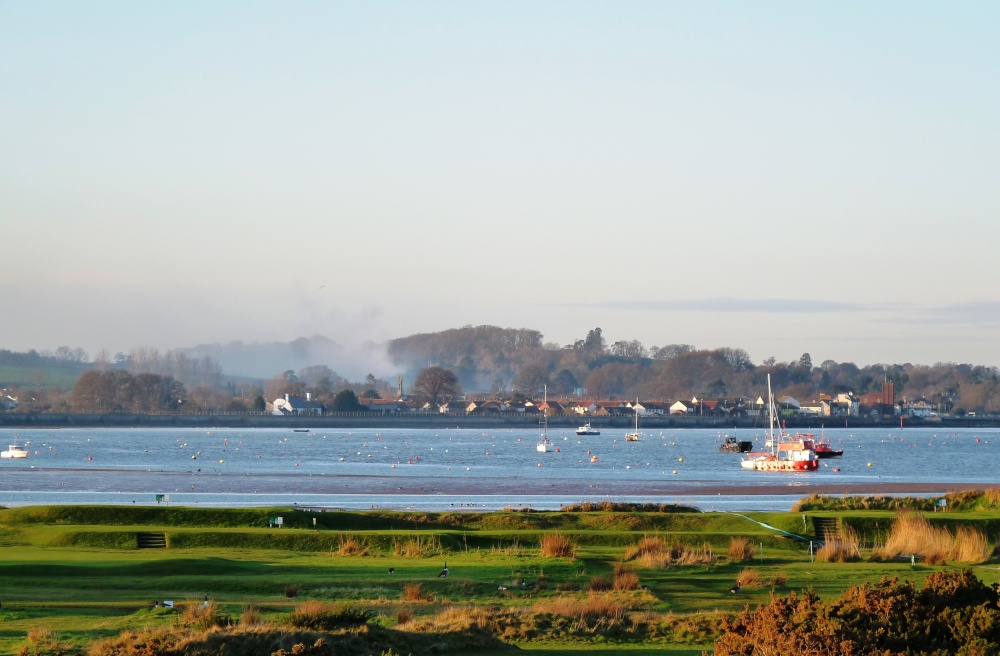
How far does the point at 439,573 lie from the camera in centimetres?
2547

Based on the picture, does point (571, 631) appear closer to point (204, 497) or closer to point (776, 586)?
point (776, 586)

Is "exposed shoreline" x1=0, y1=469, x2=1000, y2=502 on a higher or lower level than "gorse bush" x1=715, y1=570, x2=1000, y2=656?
lower

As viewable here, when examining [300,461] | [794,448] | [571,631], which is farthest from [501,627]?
[794,448]

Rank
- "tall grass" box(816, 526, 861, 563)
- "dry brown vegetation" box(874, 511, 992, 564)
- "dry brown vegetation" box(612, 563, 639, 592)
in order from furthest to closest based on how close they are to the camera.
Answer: "tall grass" box(816, 526, 861, 563), "dry brown vegetation" box(874, 511, 992, 564), "dry brown vegetation" box(612, 563, 639, 592)

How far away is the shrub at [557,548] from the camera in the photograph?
29000 millimetres

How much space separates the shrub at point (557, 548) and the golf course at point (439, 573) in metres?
0.06

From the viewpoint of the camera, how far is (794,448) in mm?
103750

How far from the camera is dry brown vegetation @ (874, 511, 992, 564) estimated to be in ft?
96.9

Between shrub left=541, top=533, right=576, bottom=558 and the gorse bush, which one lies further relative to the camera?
shrub left=541, top=533, right=576, bottom=558

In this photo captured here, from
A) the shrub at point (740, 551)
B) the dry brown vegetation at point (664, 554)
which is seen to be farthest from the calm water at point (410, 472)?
the shrub at point (740, 551)

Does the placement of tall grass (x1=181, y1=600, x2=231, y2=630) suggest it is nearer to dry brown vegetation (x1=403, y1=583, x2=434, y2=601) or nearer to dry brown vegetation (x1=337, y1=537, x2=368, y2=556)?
dry brown vegetation (x1=403, y1=583, x2=434, y2=601)

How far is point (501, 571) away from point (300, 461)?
71.8 meters

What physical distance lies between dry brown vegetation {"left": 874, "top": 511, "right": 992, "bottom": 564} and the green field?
1.19m

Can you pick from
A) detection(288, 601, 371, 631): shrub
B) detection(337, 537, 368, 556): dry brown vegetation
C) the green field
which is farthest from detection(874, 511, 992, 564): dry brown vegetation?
detection(288, 601, 371, 631): shrub
